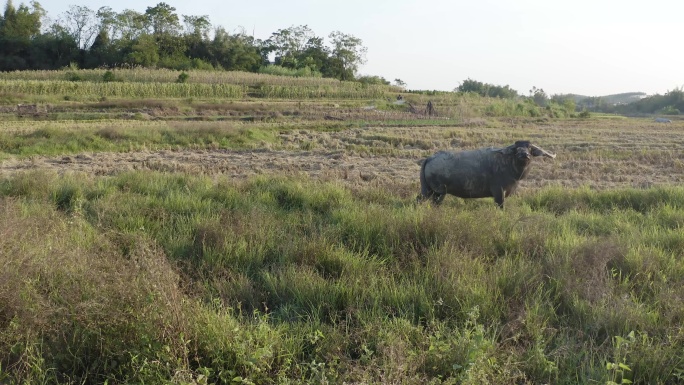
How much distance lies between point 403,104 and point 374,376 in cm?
4194

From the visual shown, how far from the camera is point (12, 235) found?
13.9 ft

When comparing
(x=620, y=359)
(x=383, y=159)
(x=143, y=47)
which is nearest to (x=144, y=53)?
(x=143, y=47)

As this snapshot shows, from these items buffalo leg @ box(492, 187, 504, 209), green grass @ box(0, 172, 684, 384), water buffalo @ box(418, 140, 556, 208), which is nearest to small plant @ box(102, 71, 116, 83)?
green grass @ box(0, 172, 684, 384)

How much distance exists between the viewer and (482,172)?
26.4 feet

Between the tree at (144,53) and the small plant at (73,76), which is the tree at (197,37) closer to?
the tree at (144,53)

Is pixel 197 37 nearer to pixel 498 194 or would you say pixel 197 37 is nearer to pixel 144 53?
pixel 144 53

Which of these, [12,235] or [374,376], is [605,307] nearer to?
[374,376]

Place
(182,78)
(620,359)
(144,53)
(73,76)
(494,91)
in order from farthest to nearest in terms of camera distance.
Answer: (494,91) → (144,53) → (182,78) → (73,76) → (620,359)

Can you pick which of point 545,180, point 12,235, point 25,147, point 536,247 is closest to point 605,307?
point 536,247

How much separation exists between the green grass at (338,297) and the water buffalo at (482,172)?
1463mm

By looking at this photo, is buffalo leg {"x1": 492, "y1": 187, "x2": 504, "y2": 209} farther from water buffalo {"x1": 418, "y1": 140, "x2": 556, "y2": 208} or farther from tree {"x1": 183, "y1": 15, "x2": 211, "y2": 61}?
tree {"x1": 183, "y1": 15, "x2": 211, "y2": 61}

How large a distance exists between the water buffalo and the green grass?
146cm

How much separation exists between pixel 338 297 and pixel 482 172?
471 centimetres

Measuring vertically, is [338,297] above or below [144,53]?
below
